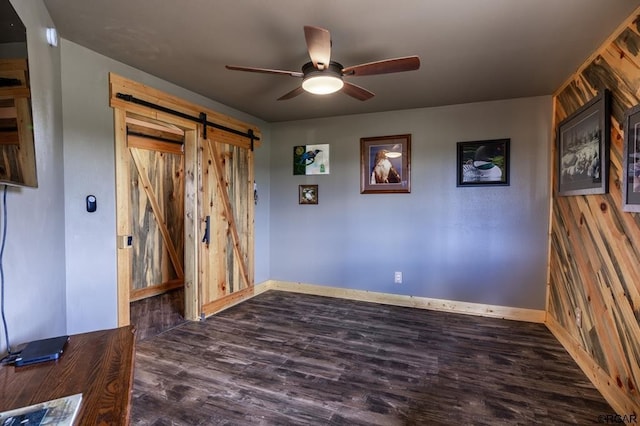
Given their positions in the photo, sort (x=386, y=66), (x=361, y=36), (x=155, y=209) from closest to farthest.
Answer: (x=386, y=66)
(x=361, y=36)
(x=155, y=209)

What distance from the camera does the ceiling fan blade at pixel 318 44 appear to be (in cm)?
175

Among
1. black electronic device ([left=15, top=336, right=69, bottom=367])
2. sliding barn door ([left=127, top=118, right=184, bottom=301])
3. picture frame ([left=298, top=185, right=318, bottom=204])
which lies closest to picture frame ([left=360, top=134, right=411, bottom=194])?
picture frame ([left=298, top=185, right=318, bottom=204])

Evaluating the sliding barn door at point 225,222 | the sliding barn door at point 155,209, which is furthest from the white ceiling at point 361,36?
the sliding barn door at point 155,209

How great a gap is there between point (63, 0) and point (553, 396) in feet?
13.6

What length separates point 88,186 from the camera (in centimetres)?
256

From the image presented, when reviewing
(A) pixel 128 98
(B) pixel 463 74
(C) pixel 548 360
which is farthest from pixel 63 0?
(C) pixel 548 360

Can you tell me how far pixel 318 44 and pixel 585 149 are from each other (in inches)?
95.6

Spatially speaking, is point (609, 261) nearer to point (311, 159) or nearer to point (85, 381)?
point (85, 381)

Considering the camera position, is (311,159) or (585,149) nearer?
(585,149)

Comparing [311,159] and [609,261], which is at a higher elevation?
[311,159]

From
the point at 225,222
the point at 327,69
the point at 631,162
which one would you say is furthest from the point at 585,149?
the point at 225,222

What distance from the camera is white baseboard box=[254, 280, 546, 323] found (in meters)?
3.71

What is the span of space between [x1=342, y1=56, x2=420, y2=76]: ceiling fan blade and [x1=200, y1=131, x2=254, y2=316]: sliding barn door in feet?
7.15

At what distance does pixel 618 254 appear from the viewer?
2.17m
